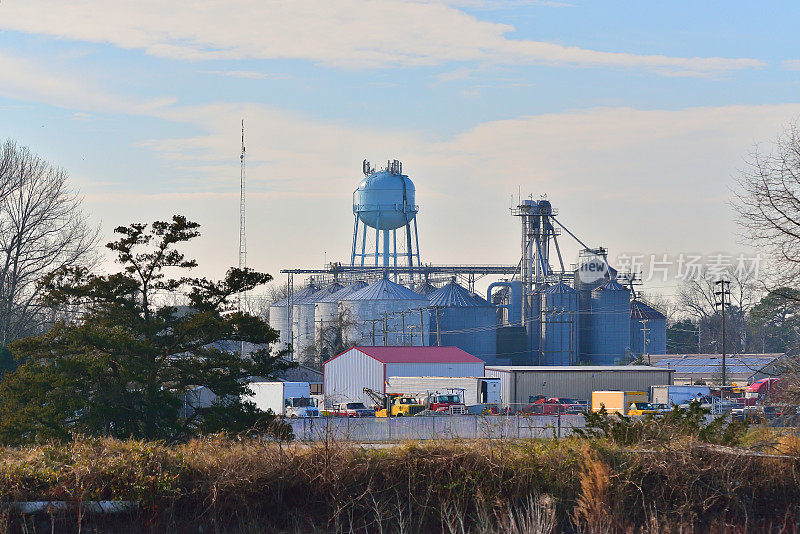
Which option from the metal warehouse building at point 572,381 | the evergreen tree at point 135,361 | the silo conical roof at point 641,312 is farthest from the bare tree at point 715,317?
the evergreen tree at point 135,361

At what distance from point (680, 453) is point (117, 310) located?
19.4 meters

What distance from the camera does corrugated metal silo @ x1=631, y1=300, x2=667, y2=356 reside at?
327 feet

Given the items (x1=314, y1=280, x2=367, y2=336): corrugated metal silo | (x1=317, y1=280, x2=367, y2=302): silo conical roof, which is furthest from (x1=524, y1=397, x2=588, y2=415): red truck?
(x1=317, y1=280, x2=367, y2=302): silo conical roof

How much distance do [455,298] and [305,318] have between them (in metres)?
19.4

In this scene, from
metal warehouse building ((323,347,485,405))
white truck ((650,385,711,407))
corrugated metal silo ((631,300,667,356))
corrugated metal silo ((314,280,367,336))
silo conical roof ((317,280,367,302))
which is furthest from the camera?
silo conical roof ((317,280,367,302))

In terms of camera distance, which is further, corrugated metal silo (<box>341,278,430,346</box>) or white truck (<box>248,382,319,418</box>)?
corrugated metal silo (<box>341,278,430,346</box>)

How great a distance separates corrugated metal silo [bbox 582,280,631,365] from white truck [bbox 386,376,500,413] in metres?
39.5

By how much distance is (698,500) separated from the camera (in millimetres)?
17281

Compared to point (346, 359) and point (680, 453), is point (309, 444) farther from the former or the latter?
point (346, 359)

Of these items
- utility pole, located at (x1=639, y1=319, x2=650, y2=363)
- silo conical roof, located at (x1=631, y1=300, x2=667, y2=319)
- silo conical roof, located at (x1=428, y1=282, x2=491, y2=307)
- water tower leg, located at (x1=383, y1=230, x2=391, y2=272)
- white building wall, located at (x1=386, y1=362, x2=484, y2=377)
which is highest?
water tower leg, located at (x1=383, y1=230, x2=391, y2=272)

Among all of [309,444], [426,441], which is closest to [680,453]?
[426,441]

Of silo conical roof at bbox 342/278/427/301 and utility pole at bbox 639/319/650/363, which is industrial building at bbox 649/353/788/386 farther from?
silo conical roof at bbox 342/278/427/301

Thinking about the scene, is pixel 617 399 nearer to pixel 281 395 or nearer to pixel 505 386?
pixel 505 386

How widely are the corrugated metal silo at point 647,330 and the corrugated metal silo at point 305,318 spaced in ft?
106
